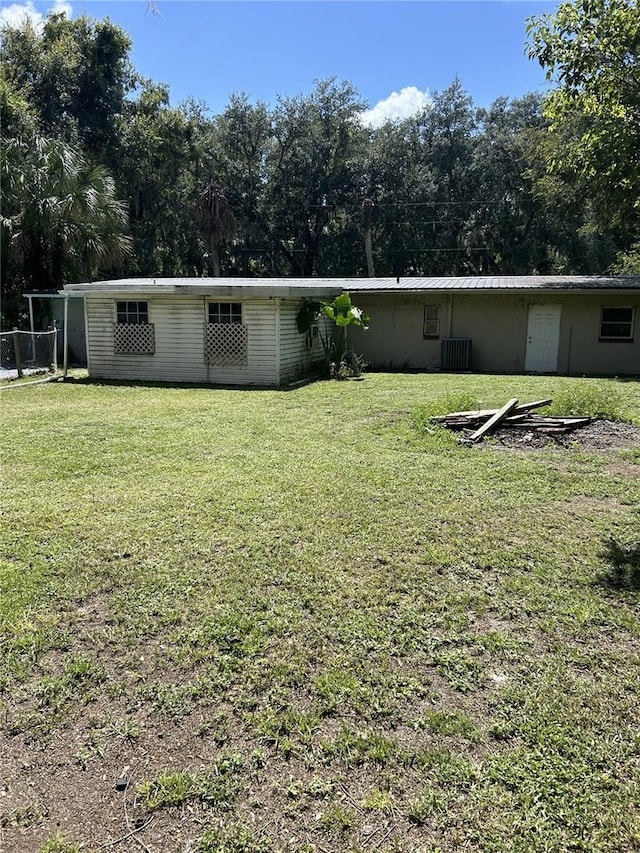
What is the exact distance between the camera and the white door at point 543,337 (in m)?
16.5

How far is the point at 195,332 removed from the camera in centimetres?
1338

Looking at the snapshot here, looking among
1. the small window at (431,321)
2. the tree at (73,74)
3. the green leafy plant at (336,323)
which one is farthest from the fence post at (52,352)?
the tree at (73,74)

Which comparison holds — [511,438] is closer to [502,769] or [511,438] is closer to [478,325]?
[502,769]

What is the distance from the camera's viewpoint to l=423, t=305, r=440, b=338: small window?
1734cm

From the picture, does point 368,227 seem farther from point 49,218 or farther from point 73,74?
point 49,218

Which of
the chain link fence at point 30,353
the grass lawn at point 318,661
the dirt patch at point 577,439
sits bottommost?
the grass lawn at point 318,661

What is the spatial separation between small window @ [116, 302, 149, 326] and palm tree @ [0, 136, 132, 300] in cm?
535

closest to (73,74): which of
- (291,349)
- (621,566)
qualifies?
(291,349)

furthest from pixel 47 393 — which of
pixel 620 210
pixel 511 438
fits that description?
pixel 620 210

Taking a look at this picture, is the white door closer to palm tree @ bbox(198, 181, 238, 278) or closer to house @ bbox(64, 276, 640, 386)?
house @ bbox(64, 276, 640, 386)

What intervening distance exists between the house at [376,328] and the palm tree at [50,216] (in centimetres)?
254

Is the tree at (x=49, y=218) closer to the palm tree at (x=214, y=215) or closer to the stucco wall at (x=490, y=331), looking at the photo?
the stucco wall at (x=490, y=331)

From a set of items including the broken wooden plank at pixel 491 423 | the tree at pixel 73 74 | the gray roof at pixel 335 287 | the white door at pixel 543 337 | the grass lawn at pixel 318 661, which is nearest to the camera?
the grass lawn at pixel 318 661

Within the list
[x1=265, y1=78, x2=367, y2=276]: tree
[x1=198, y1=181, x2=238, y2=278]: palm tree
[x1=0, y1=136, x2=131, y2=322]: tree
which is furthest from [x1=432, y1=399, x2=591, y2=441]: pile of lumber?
[x1=265, y1=78, x2=367, y2=276]: tree
